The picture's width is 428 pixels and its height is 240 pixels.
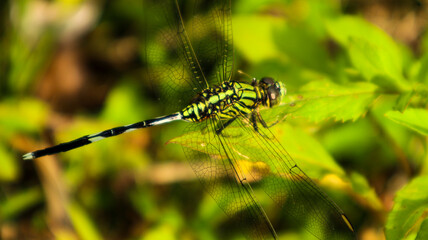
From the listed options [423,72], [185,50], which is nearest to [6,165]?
[185,50]

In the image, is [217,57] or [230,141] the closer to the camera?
[230,141]

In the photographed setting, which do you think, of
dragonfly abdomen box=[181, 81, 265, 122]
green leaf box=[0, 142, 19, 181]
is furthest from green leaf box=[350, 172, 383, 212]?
green leaf box=[0, 142, 19, 181]

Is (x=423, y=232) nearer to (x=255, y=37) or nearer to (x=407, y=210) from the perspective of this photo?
(x=407, y=210)

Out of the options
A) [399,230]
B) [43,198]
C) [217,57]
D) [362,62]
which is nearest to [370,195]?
[399,230]

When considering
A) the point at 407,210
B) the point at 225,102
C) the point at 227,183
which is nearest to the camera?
the point at 407,210

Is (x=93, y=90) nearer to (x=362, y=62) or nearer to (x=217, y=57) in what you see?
(x=217, y=57)

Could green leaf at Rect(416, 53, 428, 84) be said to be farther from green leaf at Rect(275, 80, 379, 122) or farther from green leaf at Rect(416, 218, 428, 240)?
green leaf at Rect(416, 218, 428, 240)

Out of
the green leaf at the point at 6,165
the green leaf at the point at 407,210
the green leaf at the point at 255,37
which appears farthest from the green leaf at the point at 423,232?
the green leaf at the point at 6,165
